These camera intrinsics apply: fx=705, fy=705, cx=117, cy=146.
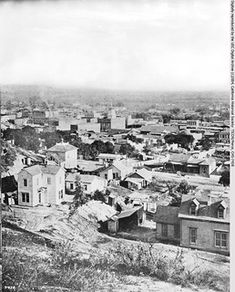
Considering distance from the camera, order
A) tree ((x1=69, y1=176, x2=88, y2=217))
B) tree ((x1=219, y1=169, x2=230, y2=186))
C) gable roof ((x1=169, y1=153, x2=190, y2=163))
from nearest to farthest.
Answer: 1. tree ((x1=219, y1=169, x2=230, y2=186))
2. gable roof ((x1=169, y1=153, x2=190, y2=163))
3. tree ((x1=69, y1=176, x2=88, y2=217))

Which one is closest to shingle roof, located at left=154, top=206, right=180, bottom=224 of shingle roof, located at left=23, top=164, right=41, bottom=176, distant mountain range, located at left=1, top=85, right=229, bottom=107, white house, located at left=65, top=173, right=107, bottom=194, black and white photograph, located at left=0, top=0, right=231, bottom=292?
black and white photograph, located at left=0, top=0, right=231, bottom=292

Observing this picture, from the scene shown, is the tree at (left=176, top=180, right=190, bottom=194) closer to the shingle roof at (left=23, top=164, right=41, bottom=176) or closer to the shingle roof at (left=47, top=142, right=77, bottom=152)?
the shingle roof at (left=47, top=142, right=77, bottom=152)

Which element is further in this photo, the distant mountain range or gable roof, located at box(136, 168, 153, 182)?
gable roof, located at box(136, 168, 153, 182)

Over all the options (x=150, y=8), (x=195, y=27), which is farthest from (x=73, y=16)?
(x=195, y=27)

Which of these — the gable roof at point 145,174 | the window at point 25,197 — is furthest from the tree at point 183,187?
the window at point 25,197

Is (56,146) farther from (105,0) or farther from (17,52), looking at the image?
(105,0)

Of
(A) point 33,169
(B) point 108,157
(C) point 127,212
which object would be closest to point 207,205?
(C) point 127,212
